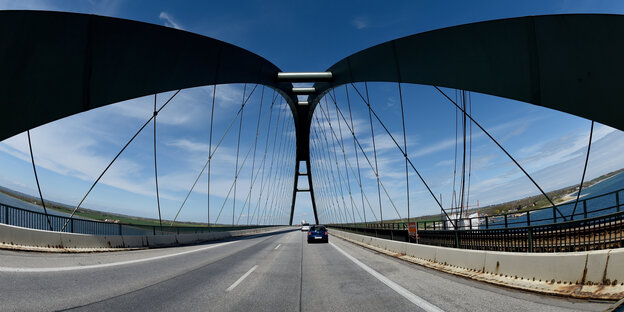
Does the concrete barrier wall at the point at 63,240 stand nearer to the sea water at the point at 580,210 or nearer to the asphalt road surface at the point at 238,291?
the asphalt road surface at the point at 238,291

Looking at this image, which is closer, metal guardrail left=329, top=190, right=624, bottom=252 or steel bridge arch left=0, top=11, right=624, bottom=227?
metal guardrail left=329, top=190, right=624, bottom=252

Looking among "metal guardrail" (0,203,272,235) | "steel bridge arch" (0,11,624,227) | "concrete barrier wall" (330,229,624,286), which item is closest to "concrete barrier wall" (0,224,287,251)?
"metal guardrail" (0,203,272,235)

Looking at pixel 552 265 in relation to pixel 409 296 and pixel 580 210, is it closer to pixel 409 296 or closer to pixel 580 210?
pixel 409 296

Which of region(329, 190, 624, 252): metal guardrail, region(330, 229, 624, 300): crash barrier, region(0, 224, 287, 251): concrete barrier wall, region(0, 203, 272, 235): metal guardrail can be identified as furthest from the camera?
region(0, 203, 272, 235): metal guardrail

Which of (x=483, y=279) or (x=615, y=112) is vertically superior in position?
(x=615, y=112)

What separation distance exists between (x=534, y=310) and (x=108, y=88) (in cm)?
1565

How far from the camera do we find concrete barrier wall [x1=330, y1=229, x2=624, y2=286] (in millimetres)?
4176

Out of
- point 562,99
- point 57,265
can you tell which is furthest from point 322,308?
point 562,99

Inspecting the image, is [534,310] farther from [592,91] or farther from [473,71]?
[473,71]

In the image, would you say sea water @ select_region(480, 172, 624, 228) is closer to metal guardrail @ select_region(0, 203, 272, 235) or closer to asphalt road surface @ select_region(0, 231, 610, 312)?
asphalt road surface @ select_region(0, 231, 610, 312)

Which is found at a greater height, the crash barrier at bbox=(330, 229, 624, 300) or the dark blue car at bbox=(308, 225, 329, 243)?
the crash barrier at bbox=(330, 229, 624, 300)

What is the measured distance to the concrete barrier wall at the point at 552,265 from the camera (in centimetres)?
418

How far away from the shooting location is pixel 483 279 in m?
5.93

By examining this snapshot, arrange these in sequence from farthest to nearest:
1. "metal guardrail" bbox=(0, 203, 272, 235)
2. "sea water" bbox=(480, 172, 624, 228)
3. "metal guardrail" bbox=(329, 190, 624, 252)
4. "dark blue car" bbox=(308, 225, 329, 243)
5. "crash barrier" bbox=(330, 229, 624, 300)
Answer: "dark blue car" bbox=(308, 225, 329, 243)
"sea water" bbox=(480, 172, 624, 228)
"metal guardrail" bbox=(0, 203, 272, 235)
"metal guardrail" bbox=(329, 190, 624, 252)
"crash barrier" bbox=(330, 229, 624, 300)
